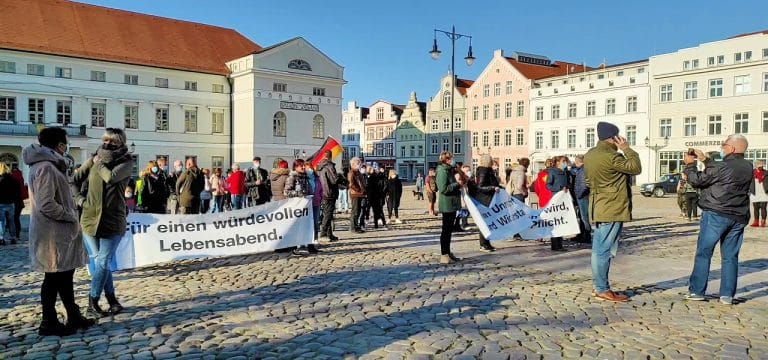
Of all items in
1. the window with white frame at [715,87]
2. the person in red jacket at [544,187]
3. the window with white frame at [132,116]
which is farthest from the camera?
the window with white frame at [132,116]

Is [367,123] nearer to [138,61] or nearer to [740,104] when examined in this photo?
[138,61]

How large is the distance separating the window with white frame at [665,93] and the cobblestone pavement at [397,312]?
4762 cm

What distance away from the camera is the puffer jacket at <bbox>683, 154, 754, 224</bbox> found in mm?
6672

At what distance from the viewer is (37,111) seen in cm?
4672

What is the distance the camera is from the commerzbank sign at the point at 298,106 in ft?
182

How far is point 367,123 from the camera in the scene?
94.9 m

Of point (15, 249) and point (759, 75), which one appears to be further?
point (759, 75)

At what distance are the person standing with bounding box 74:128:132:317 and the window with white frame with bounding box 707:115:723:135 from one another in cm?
5386

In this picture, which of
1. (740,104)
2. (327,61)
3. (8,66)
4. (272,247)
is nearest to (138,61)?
(8,66)

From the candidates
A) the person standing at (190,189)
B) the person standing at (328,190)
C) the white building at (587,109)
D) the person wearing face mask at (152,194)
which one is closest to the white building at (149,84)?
the white building at (587,109)

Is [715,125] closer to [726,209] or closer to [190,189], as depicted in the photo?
[726,209]

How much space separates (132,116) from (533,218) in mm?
47327

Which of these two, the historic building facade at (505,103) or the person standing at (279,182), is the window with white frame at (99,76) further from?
the person standing at (279,182)

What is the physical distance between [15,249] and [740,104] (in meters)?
52.8
